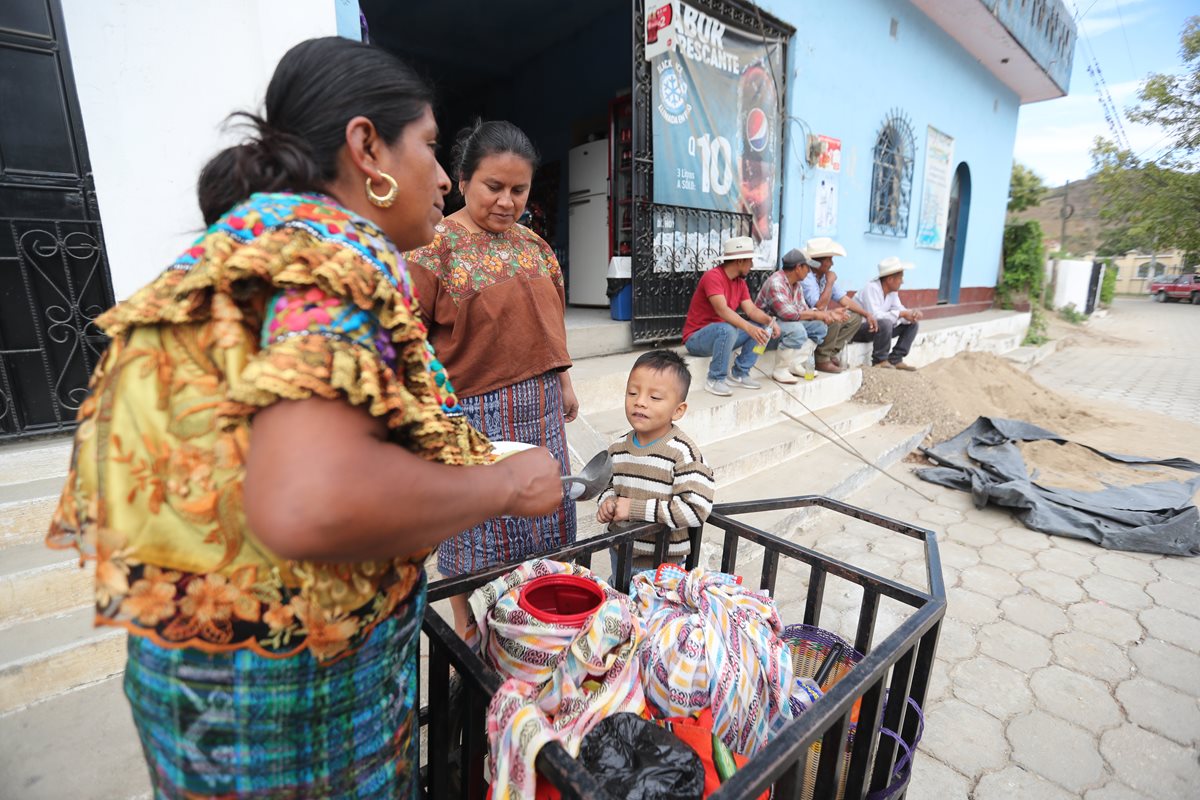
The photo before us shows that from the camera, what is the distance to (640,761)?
898 mm

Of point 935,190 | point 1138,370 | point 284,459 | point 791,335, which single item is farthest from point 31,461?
point 1138,370

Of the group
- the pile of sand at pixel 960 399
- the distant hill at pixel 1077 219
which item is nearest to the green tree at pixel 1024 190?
the pile of sand at pixel 960 399

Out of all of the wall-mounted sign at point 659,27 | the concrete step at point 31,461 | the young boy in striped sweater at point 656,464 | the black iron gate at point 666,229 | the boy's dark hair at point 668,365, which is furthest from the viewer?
the black iron gate at point 666,229

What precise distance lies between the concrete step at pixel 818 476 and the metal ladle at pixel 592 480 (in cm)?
162

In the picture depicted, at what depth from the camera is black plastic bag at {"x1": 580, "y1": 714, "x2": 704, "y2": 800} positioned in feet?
2.78

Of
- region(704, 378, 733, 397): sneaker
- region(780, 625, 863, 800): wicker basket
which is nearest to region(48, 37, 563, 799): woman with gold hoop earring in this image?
region(780, 625, 863, 800): wicker basket

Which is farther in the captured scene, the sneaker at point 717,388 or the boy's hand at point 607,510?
the sneaker at point 717,388

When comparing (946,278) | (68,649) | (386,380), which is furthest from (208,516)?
(946,278)

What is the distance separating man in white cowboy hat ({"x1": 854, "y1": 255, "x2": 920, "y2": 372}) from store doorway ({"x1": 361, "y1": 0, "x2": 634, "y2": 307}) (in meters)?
2.92

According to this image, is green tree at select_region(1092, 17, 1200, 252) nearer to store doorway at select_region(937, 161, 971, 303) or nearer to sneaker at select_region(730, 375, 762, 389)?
store doorway at select_region(937, 161, 971, 303)

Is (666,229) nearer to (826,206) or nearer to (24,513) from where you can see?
(826,206)

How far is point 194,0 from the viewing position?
238 centimetres

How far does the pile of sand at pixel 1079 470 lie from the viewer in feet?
13.8

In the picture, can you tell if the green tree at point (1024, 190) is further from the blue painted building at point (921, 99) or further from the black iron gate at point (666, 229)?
the black iron gate at point (666, 229)
